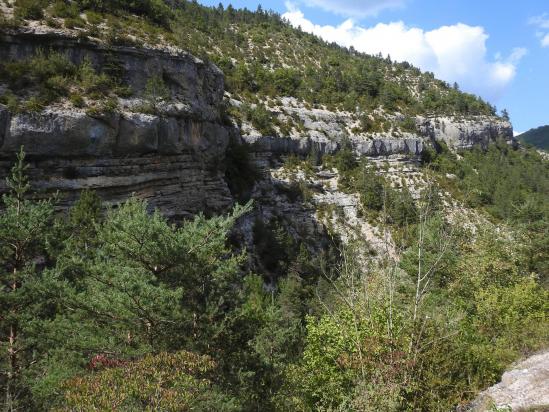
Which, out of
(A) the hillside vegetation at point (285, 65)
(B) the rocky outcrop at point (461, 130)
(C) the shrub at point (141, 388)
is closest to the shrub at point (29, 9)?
(A) the hillside vegetation at point (285, 65)

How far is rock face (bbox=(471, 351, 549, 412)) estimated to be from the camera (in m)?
7.43

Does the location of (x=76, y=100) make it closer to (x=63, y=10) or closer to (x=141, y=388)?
(x=63, y=10)

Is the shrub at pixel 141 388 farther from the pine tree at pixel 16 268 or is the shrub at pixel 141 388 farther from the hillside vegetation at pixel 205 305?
the pine tree at pixel 16 268

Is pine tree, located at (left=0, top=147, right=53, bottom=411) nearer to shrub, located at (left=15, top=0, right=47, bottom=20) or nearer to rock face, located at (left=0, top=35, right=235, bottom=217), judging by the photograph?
rock face, located at (left=0, top=35, right=235, bottom=217)

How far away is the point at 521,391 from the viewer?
807cm

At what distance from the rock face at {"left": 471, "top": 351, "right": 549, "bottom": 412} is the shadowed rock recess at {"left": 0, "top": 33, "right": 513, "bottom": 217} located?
16259 mm

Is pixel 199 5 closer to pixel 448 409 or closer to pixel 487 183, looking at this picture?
pixel 487 183

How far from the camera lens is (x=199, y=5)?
87375 mm

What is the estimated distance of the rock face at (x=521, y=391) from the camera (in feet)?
24.4

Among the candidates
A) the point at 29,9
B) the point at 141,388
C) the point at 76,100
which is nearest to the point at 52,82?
the point at 76,100

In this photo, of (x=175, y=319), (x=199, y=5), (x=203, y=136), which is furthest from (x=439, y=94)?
(x=175, y=319)

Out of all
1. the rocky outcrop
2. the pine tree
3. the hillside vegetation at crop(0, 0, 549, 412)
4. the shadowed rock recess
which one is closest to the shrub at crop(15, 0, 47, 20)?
the hillside vegetation at crop(0, 0, 549, 412)

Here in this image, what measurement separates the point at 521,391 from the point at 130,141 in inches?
1001

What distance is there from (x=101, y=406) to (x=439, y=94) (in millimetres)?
97534
